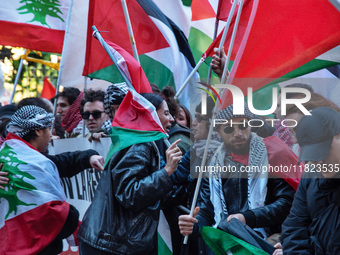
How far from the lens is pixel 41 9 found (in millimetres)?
7945

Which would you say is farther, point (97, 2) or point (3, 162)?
point (97, 2)

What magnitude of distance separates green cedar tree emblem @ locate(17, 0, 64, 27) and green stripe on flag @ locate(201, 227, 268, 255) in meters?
4.51

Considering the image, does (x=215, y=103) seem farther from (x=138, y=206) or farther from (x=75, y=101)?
(x=75, y=101)

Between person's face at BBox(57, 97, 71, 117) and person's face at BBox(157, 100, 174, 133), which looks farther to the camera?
person's face at BBox(57, 97, 71, 117)

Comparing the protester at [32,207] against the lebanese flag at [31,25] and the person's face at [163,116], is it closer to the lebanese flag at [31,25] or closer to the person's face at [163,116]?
the person's face at [163,116]

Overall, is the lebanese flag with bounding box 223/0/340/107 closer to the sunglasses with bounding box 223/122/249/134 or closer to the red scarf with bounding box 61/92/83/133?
the sunglasses with bounding box 223/122/249/134

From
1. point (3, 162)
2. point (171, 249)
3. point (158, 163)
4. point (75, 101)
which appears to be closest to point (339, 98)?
point (158, 163)

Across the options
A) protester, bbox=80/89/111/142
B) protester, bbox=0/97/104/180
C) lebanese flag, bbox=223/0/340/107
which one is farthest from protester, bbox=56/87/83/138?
lebanese flag, bbox=223/0/340/107

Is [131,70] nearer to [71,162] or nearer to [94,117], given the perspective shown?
[71,162]

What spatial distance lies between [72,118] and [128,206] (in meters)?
3.22

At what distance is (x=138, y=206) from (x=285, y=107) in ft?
3.95

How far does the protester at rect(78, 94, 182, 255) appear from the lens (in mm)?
4305

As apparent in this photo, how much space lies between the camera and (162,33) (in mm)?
6469

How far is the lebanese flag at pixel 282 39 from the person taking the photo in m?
4.00
